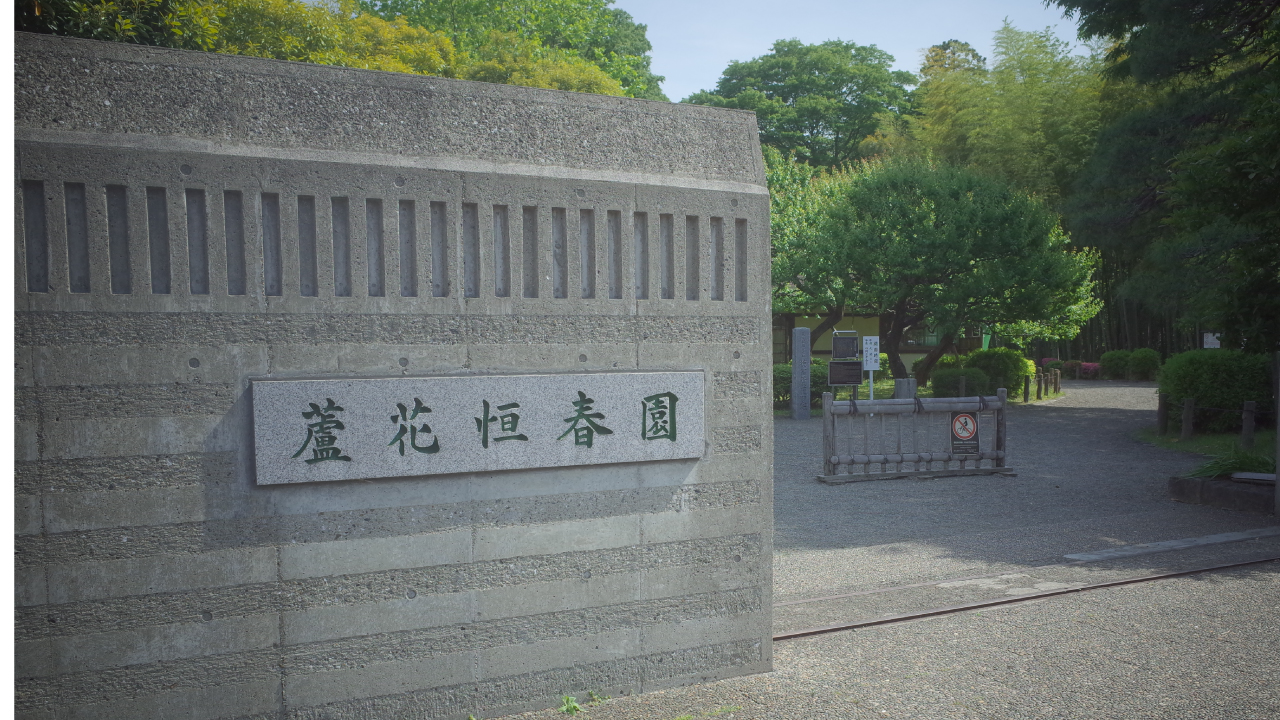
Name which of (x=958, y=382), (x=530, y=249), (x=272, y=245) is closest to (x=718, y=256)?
(x=530, y=249)

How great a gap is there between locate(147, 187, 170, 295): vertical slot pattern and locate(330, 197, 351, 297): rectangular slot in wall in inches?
24.9

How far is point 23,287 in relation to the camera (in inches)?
128

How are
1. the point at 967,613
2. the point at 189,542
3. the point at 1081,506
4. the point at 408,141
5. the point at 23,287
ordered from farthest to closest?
the point at 1081,506 < the point at 967,613 < the point at 408,141 < the point at 189,542 < the point at 23,287

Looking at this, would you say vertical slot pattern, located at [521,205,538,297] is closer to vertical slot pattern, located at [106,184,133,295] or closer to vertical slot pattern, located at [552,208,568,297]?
vertical slot pattern, located at [552,208,568,297]

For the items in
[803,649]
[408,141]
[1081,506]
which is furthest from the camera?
[1081,506]

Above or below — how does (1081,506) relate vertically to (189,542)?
below

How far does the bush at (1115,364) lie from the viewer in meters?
30.2

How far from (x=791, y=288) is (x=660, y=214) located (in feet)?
65.9

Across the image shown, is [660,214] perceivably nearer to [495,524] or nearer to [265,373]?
[495,524]

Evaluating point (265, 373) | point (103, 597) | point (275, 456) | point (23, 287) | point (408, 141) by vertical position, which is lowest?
point (103, 597)

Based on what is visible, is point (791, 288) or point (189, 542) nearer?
point (189, 542)

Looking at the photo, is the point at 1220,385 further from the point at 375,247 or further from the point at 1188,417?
the point at 375,247

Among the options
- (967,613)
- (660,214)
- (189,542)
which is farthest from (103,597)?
(967,613)

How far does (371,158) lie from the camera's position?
3.76 meters
